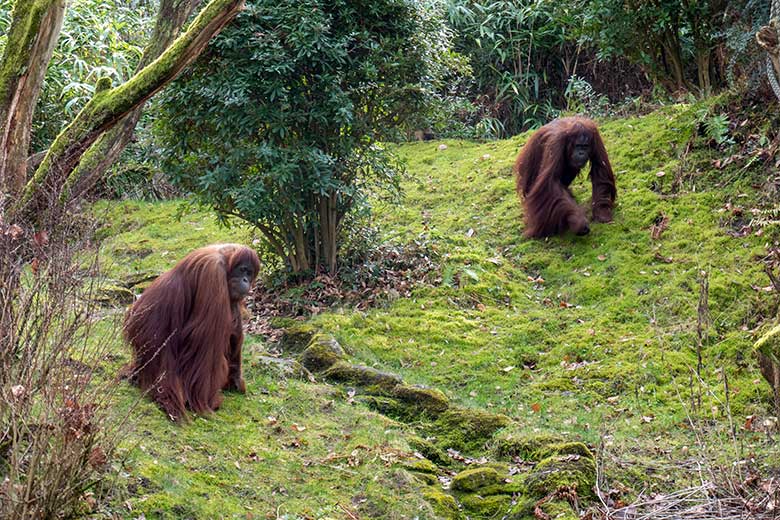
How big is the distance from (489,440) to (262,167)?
3.33 metres

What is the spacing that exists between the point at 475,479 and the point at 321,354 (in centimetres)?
206

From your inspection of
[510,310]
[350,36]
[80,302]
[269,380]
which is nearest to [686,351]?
[510,310]

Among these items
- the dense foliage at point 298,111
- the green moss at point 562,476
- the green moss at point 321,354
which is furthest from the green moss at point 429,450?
the dense foliage at point 298,111

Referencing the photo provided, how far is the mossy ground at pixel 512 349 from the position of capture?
201 inches

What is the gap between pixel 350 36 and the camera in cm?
798

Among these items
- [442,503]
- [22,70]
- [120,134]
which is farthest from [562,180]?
[22,70]

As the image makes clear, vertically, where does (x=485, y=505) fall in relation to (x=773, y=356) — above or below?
below

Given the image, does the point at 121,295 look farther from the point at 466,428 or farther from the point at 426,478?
the point at 426,478

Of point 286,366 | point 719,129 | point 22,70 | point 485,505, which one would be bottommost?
point 485,505

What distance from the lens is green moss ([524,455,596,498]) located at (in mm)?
5090

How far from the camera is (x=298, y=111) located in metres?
8.07

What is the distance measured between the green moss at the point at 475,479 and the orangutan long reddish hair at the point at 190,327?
5.06ft

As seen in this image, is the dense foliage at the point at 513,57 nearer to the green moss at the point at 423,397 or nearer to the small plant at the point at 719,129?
the small plant at the point at 719,129

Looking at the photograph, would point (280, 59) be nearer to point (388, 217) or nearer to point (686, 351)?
point (388, 217)
